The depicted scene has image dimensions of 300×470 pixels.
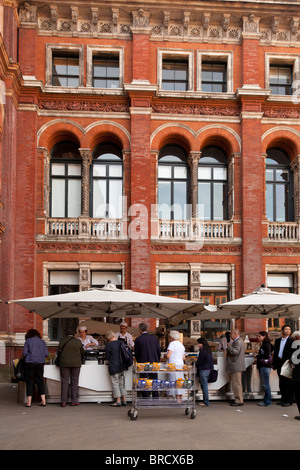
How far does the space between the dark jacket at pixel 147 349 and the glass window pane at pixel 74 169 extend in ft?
38.6

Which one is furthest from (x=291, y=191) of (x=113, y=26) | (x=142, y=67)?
(x=113, y=26)

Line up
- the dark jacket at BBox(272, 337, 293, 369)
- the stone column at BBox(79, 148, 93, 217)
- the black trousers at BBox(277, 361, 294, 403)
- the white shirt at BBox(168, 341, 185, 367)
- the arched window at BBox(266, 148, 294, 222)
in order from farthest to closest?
the arched window at BBox(266, 148, 294, 222), the stone column at BBox(79, 148, 93, 217), the black trousers at BBox(277, 361, 294, 403), the dark jacket at BBox(272, 337, 293, 369), the white shirt at BBox(168, 341, 185, 367)

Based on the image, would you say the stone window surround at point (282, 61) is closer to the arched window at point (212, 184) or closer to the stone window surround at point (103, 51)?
Answer: the arched window at point (212, 184)

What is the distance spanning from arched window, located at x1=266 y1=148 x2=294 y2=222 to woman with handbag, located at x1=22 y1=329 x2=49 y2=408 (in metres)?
13.6

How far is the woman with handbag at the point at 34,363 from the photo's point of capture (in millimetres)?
13344

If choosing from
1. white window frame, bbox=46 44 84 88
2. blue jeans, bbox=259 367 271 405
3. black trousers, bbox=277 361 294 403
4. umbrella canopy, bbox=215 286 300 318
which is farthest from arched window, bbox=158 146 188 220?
black trousers, bbox=277 361 294 403

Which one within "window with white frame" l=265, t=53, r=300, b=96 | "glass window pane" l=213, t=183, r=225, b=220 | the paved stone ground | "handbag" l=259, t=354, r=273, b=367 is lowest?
the paved stone ground

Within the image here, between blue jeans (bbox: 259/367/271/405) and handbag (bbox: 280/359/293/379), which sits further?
blue jeans (bbox: 259/367/271/405)

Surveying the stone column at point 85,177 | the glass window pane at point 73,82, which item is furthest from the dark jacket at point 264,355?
the glass window pane at point 73,82

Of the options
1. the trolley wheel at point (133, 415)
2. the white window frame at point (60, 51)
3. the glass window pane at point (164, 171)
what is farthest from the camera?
the glass window pane at point (164, 171)

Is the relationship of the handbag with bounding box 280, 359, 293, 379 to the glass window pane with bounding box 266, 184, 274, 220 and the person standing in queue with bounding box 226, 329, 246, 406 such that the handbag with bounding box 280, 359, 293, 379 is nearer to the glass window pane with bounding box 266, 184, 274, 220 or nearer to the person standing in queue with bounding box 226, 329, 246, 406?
the person standing in queue with bounding box 226, 329, 246, 406

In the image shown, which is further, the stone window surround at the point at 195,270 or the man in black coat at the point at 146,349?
the stone window surround at the point at 195,270

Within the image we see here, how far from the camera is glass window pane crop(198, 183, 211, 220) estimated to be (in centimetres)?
2414

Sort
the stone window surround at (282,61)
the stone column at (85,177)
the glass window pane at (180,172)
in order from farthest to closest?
1. the glass window pane at (180,172)
2. the stone window surround at (282,61)
3. the stone column at (85,177)
